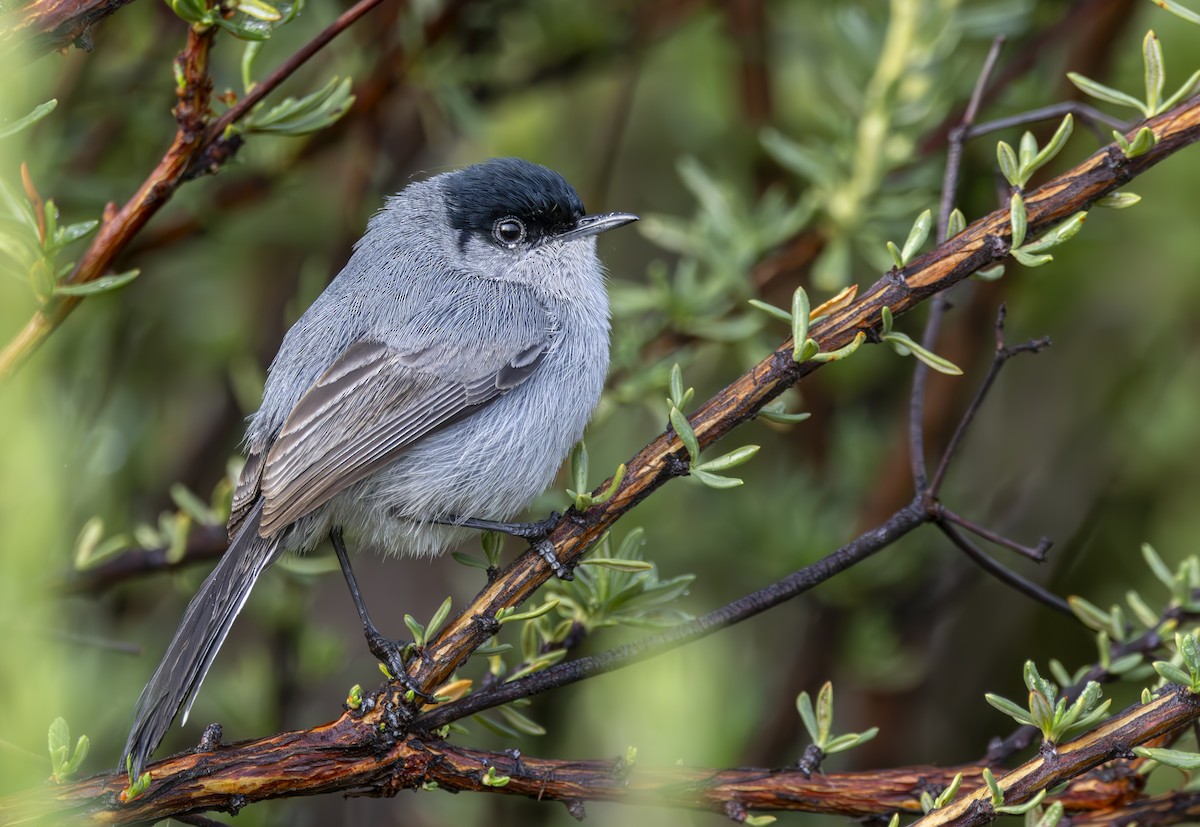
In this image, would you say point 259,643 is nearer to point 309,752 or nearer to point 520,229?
point 520,229

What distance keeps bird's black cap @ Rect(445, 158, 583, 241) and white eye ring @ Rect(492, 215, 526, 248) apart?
0.01 m

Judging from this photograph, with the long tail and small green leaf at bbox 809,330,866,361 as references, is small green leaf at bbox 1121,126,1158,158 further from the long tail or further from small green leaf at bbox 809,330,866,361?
the long tail

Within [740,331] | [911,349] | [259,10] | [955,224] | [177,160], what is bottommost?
[740,331]

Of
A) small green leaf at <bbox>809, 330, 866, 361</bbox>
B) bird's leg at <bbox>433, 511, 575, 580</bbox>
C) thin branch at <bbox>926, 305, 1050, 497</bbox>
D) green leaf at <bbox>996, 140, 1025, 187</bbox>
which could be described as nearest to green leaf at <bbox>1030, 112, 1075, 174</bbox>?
green leaf at <bbox>996, 140, 1025, 187</bbox>

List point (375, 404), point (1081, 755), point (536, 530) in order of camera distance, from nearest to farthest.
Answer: point (1081, 755)
point (536, 530)
point (375, 404)

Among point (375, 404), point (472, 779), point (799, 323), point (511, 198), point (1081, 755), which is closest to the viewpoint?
point (1081, 755)

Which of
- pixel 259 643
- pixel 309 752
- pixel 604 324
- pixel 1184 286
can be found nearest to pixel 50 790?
pixel 309 752

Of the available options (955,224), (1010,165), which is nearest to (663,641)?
(955,224)

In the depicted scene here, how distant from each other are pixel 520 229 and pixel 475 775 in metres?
1.69

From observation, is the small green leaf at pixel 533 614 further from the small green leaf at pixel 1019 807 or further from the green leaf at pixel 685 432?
the small green leaf at pixel 1019 807

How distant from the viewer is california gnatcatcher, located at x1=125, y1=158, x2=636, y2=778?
2.44 m

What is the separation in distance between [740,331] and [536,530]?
93 centimetres

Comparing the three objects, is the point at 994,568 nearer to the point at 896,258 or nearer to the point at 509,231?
the point at 896,258

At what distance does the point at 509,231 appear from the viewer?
3.11m
